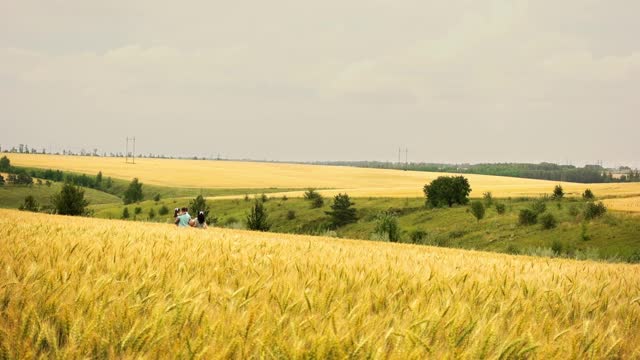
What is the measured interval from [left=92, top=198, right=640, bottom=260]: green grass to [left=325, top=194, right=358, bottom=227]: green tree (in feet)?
6.35

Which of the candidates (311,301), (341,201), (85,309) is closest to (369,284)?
(311,301)

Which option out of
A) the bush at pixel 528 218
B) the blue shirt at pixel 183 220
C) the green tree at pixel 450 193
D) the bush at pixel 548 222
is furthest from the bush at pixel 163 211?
the blue shirt at pixel 183 220

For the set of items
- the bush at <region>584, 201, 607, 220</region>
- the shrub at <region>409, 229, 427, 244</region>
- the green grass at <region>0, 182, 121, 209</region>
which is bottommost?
the green grass at <region>0, 182, 121, 209</region>

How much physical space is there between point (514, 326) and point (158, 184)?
181314 mm

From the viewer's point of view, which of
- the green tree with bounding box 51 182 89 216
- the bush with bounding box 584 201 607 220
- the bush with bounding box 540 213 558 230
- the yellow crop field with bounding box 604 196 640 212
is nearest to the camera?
the green tree with bounding box 51 182 89 216

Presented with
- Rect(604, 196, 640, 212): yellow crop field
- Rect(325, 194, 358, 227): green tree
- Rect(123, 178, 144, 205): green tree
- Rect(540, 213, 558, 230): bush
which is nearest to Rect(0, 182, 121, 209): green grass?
Rect(123, 178, 144, 205): green tree

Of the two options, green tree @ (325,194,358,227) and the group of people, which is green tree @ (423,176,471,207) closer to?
green tree @ (325,194,358,227)

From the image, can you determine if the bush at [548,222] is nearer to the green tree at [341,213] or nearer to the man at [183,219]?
the green tree at [341,213]

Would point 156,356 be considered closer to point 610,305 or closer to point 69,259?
point 69,259

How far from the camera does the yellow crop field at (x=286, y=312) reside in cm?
265

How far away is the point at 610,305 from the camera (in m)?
4.82

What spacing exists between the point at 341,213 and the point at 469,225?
2703 cm

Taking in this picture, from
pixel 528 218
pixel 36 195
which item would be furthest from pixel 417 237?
pixel 36 195

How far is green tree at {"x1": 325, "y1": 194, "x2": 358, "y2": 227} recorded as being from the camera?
3858 inches
